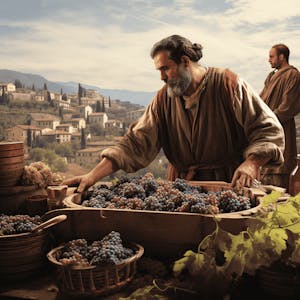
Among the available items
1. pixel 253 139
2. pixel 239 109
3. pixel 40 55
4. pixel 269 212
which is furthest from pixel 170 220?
pixel 40 55

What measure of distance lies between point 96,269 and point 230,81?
2.08 meters

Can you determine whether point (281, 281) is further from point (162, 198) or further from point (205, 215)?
point (162, 198)

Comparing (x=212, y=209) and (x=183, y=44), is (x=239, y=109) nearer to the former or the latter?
(x=183, y=44)

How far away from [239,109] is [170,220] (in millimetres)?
1532

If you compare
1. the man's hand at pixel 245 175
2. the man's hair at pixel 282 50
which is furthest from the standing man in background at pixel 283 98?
the man's hand at pixel 245 175

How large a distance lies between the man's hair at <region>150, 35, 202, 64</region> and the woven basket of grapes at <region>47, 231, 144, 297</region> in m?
1.73

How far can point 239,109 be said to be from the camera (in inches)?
121

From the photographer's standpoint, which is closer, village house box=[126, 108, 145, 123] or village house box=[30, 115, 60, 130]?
village house box=[126, 108, 145, 123]

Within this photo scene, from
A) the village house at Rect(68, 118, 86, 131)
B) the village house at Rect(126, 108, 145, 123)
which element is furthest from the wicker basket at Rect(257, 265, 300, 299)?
the village house at Rect(68, 118, 86, 131)

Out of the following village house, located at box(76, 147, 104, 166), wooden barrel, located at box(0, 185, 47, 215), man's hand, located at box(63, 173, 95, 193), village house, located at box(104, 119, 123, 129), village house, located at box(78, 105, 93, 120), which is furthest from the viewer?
village house, located at box(78, 105, 93, 120)

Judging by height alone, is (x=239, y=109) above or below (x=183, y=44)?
below

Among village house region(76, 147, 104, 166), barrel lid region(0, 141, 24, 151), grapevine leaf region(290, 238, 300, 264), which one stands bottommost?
village house region(76, 147, 104, 166)

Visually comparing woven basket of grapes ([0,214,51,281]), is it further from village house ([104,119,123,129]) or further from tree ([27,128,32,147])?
tree ([27,128,32,147])

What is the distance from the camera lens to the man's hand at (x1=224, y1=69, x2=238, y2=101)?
314 centimetres
